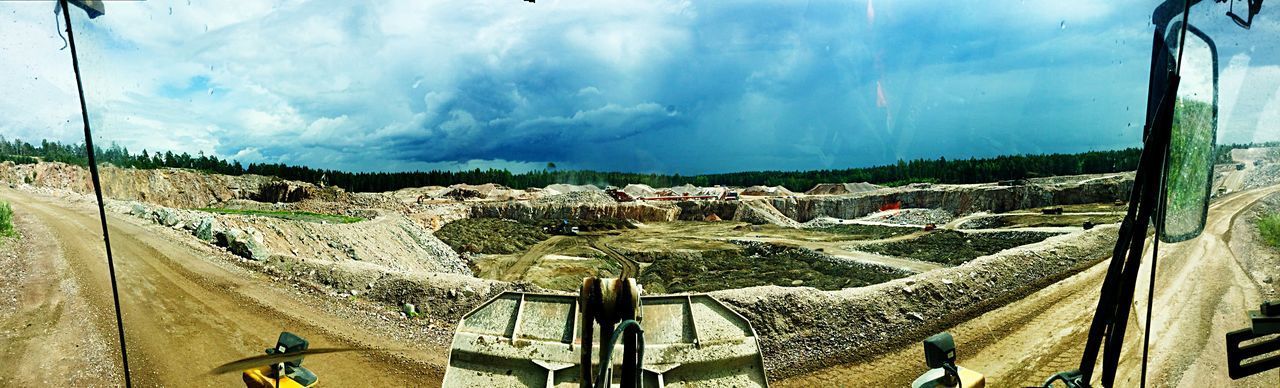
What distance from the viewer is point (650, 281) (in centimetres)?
2019

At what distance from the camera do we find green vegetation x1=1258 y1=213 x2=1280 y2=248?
11.1 ft

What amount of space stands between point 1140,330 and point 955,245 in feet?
65.6

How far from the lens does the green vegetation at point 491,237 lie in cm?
3009

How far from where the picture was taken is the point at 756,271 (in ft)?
69.6

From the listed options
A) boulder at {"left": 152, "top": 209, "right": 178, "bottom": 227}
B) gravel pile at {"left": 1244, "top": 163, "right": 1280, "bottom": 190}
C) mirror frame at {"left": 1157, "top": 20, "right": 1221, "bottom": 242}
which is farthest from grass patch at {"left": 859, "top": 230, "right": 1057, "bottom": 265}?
boulder at {"left": 152, "top": 209, "right": 178, "bottom": 227}

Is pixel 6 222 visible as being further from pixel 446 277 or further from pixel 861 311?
pixel 861 311

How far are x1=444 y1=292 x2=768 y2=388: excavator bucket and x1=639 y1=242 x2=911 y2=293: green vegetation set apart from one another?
12.2 m

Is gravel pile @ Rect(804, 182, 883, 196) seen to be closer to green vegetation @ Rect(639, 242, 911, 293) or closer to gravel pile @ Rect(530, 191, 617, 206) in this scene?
gravel pile @ Rect(530, 191, 617, 206)

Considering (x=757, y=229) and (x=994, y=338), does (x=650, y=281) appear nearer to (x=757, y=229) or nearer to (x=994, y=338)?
(x=994, y=338)

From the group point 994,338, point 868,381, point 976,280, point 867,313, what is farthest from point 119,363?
point 976,280

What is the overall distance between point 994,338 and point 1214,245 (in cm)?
699

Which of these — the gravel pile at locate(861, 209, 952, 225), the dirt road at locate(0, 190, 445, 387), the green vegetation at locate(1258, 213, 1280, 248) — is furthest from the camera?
the gravel pile at locate(861, 209, 952, 225)

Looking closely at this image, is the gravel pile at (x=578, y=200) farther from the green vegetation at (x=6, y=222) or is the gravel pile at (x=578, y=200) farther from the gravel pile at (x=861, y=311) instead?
the green vegetation at (x=6, y=222)

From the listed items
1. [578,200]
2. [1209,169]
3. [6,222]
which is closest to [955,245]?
[1209,169]
